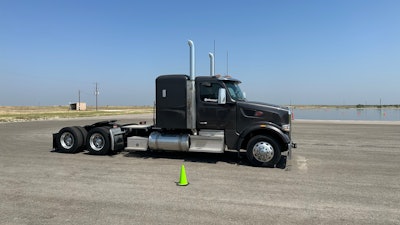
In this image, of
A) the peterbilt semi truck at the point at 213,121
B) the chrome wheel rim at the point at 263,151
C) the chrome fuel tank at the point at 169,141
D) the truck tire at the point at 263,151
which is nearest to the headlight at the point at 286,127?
the peterbilt semi truck at the point at 213,121

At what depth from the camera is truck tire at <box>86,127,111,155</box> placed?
1074 cm

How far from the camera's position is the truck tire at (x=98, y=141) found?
10742 mm

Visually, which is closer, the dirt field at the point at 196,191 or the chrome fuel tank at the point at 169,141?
the dirt field at the point at 196,191

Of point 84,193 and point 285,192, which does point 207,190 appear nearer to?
point 285,192

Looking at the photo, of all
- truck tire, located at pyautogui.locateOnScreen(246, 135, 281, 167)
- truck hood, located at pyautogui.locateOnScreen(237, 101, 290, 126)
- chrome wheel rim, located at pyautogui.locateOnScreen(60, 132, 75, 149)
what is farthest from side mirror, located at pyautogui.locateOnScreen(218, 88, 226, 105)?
chrome wheel rim, located at pyautogui.locateOnScreen(60, 132, 75, 149)

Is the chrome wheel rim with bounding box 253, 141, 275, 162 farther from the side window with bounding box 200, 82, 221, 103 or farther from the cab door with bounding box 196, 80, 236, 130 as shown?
the side window with bounding box 200, 82, 221, 103

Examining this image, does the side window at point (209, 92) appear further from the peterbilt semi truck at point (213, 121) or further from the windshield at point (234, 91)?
the windshield at point (234, 91)

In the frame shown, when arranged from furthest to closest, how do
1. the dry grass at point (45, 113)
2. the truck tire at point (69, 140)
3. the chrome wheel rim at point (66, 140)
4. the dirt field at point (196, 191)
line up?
the dry grass at point (45, 113) < the chrome wheel rim at point (66, 140) < the truck tire at point (69, 140) < the dirt field at point (196, 191)

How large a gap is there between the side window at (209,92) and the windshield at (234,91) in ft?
1.16

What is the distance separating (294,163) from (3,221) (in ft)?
24.8

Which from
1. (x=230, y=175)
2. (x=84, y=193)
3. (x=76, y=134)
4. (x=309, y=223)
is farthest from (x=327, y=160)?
(x=76, y=134)

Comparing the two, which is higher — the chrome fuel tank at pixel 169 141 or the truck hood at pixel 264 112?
the truck hood at pixel 264 112

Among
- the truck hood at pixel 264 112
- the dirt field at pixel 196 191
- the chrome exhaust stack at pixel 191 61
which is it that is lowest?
the dirt field at pixel 196 191

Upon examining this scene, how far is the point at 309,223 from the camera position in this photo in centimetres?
476
